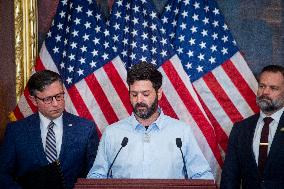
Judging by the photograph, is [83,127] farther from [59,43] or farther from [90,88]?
[59,43]

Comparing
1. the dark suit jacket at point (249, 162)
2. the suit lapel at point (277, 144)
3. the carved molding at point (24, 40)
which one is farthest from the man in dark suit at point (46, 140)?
the suit lapel at point (277, 144)

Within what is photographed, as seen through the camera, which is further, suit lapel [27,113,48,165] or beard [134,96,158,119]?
suit lapel [27,113,48,165]

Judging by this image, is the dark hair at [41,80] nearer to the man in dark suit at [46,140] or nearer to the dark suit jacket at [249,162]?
the man in dark suit at [46,140]

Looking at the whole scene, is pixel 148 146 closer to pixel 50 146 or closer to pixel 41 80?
pixel 50 146

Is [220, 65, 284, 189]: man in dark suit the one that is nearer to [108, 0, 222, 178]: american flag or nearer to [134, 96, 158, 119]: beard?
[108, 0, 222, 178]: american flag

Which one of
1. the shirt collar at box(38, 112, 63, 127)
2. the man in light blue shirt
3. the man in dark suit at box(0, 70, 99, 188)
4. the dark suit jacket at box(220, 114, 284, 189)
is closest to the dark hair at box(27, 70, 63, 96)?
the man in dark suit at box(0, 70, 99, 188)

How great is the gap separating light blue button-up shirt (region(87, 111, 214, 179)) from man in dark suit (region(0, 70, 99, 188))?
29cm

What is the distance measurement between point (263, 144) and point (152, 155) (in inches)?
33.9

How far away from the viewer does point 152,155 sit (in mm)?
2717

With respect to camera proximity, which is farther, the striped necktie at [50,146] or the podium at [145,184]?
the striped necktie at [50,146]

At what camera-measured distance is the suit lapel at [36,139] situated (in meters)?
2.91

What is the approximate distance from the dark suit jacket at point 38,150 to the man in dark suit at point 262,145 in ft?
3.60

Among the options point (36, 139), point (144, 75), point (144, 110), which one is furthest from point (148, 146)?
point (36, 139)

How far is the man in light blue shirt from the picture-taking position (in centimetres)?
270
